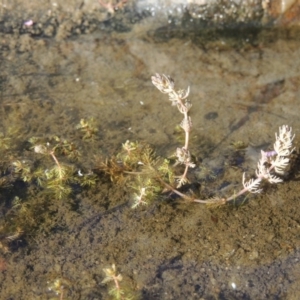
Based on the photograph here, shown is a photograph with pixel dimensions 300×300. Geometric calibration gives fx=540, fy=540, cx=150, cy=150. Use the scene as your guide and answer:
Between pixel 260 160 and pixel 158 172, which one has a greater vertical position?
pixel 260 160

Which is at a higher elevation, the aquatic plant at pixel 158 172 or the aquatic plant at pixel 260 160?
the aquatic plant at pixel 260 160

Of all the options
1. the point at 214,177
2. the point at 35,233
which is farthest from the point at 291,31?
the point at 35,233

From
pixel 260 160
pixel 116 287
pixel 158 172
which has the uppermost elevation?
pixel 260 160

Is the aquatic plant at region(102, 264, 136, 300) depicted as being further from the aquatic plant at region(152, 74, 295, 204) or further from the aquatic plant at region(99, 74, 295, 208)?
the aquatic plant at region(152, 74, 295, 204)

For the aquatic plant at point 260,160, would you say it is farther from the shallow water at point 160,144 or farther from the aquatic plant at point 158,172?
the shallow water at point 160,144

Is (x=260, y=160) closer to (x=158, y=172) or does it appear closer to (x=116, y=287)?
(x=158, y=172)

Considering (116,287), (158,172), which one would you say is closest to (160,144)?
(158,172)

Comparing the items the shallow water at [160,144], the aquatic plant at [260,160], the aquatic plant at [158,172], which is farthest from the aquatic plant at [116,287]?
the aquatic plant at [260,160]

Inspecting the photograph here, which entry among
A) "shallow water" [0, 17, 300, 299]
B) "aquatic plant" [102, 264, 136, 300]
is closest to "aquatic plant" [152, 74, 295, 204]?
"shallow water" [0, 17, 300, 299]

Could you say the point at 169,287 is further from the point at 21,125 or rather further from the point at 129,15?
the point at 129,15
